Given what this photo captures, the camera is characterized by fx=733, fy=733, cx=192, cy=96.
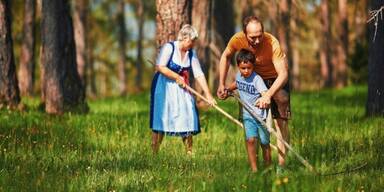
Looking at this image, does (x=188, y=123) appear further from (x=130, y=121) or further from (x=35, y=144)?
(x=130, y=121)

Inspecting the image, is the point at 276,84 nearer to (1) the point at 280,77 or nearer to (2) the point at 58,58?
(1) the point at 280,77

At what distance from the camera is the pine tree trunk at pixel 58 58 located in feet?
45.9

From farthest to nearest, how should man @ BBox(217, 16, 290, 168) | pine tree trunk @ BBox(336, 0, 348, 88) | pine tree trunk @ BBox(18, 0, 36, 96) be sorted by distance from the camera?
pine tree trunk @ BBox(336, 0, 348, 88) < pine tree trunk @ BBox(18, 0, 36, 96) < man @ BBox(217, 16, 290, 168)

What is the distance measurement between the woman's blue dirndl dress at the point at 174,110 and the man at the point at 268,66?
4.75 ft

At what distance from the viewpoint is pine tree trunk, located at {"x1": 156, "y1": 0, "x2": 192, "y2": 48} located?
12.5 m

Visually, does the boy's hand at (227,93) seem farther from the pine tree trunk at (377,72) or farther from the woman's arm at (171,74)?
the pine tree trunk at (377,72)

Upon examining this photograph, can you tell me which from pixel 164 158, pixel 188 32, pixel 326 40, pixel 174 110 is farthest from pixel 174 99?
pixel 326 40

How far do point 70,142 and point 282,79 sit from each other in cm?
344

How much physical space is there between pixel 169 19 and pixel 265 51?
508cm

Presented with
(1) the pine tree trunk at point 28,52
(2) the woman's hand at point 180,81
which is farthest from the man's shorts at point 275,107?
(1) the pine tree trunk at point 28,52

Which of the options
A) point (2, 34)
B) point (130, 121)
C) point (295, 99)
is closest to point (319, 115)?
point (130, 121)

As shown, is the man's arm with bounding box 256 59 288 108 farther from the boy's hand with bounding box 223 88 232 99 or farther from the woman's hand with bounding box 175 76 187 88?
the woman's hand with bounding box 175 76 187 88

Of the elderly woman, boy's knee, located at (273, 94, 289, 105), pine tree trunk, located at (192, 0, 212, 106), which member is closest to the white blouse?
the elderly woman

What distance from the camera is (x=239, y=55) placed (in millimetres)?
7395
